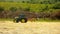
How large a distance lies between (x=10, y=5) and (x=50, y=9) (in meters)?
7.47

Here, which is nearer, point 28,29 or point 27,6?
point 28,29

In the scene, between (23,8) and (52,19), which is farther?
(23,8)

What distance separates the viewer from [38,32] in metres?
15.8

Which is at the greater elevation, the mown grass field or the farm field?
the farm field

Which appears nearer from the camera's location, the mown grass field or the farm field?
the farm field

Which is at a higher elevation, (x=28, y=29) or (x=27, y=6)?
(x=28, y=29)

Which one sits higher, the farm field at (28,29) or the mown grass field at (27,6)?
the farm field at (28,29)

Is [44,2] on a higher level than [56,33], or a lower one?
lower

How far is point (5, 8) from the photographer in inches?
1452

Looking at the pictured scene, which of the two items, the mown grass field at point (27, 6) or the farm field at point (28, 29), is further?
the mown grass field at point (27, 6)

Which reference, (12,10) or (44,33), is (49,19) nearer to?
(12,10)

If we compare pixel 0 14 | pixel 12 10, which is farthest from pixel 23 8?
pixel 0 14

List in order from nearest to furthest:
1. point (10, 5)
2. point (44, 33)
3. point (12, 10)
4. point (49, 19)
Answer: point (44, 33) → point (49, 19) → point (12, 10) → point (10, 5)

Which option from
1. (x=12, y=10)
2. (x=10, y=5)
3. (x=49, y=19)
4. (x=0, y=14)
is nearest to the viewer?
(x=49, y=19)
